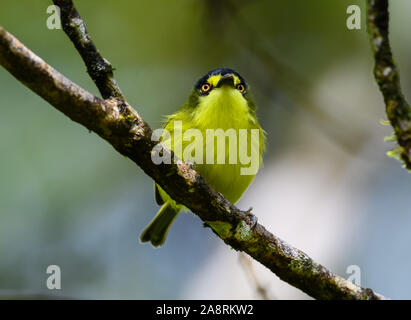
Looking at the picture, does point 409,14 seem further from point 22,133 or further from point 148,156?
point 22,133

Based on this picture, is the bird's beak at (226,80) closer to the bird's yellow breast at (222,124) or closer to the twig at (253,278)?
the bird's yellow breast at (222,124)

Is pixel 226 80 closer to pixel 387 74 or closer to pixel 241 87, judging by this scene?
pixel 241 87

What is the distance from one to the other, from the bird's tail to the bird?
113 cm

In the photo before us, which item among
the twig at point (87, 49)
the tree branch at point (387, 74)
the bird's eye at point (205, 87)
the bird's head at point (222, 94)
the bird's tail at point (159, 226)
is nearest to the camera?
the tree branch at point (387, 74)

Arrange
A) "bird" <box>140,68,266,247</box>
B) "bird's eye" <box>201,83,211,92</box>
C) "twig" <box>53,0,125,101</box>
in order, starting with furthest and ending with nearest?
"bird's eye" <box>201,83,211,92</box> < "bird" <box>140,68,266,247</box> < "twig" <box>53,0,125,101</box>

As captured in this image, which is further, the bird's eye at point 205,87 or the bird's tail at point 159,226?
the bird's tail at point 159,226

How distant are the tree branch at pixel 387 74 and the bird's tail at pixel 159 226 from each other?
3.30 m

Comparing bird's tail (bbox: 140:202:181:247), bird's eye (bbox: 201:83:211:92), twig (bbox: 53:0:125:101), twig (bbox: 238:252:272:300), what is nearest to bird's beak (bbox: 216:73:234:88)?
bird's eye (bbox: 201:83:211:92)

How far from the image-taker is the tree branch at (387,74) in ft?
7.29

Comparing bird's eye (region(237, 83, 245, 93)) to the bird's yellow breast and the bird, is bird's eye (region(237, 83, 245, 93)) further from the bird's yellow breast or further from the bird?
the bird's yellow breast

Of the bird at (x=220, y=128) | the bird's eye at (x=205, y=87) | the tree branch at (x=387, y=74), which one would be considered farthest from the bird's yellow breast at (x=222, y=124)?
the tree branch at (x=387, y=74)

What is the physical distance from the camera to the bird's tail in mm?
5387

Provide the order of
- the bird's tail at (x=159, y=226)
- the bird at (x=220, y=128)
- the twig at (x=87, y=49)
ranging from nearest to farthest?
the twig at (x=87, y=49) < the bird at (x=220, y=128) < the bird's tail at (x=159, y=226)

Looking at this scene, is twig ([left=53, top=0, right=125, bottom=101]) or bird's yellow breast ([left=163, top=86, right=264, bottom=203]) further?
bird's yellow breast ([left=163, top=86, right=264, bottom=203])
